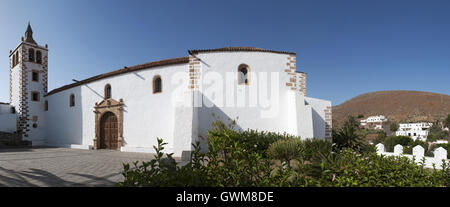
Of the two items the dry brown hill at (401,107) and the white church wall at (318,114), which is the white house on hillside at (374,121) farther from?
the white church wall at (318,114)

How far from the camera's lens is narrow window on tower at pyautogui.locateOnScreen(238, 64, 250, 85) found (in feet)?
32.8

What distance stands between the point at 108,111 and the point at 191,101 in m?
7.85

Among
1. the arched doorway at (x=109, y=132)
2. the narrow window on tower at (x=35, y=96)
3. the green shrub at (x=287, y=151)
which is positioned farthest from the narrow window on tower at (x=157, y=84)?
the narrow window on tower at (x=35, y=96)

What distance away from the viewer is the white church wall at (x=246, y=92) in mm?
9700

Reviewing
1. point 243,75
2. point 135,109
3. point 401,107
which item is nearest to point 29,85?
point 135,109

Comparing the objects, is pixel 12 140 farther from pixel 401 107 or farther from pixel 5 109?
pixel 401 107

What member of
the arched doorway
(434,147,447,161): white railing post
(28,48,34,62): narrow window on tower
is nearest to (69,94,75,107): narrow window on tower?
the arched doorway

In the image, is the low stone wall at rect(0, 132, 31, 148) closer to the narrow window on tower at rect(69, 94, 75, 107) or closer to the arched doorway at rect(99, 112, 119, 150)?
the narrow window on tower at rect(69, 94, 75, 107)

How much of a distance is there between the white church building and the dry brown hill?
45.0 metres

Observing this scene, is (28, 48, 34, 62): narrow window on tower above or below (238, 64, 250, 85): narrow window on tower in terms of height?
above

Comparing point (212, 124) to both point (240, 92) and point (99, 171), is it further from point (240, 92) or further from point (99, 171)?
Result: point (99, 171)
